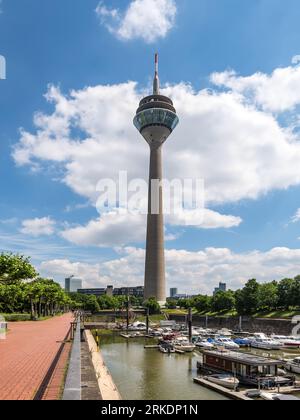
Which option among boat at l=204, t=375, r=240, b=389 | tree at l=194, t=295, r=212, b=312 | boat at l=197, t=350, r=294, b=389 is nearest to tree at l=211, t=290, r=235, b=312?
tree at l=194, t=295, r=212, b=312

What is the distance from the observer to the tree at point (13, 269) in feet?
136

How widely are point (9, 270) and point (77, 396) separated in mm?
35510

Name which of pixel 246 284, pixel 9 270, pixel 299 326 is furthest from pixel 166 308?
pixel 9 270

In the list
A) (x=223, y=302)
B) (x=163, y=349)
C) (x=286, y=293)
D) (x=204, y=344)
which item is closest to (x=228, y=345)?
(x=204, y=344)

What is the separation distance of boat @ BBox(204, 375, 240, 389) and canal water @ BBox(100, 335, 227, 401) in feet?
5.30

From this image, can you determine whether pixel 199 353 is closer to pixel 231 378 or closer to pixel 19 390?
pixel 231 378

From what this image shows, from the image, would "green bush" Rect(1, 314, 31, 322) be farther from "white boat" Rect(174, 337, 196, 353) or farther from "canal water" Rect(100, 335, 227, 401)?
"white boat" Rect(174, 337, 196, 353)

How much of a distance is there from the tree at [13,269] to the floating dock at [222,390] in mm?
22378

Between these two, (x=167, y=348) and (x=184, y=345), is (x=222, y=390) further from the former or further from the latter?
(x=184, y=345)

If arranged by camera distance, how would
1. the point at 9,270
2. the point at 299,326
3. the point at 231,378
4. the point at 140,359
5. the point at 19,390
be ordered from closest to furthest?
the point at 19,390 → the point at 231,378 → the point at 9,270 → the point at 140,359 → the point at 299,326

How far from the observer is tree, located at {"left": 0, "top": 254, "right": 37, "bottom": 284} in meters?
41.3

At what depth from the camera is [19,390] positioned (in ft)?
54.8

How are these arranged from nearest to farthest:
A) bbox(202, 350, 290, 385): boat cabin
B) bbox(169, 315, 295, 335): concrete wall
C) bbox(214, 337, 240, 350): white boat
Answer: bbox(202, 350, 290, 385): boat cabin → bbox(214, 337, 240, 350): white boat → bbox(169, 315, 295, 335): concrete wall
